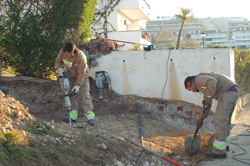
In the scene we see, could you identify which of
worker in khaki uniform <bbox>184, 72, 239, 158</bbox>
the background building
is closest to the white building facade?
worker in khaki uniform <bbox>184, 72, 239, 158</bbox>

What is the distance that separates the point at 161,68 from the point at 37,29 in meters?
3.90

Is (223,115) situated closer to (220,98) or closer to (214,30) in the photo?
(220,98)

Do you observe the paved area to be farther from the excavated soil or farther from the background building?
the background building

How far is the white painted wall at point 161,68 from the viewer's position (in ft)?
26.9

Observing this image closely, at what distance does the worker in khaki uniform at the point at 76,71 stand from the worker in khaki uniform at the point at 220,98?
2332 millimetres

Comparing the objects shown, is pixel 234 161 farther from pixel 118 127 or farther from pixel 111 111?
pixel 111 111

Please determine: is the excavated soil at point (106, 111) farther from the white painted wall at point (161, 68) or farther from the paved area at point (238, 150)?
the paved area at point (238, 150)

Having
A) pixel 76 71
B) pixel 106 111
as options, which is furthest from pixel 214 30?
pixel 76 71

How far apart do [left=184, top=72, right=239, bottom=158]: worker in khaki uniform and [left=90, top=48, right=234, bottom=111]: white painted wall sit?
261cm

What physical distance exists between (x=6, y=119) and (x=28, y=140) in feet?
1.72

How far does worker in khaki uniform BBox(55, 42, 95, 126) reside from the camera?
20.6ft

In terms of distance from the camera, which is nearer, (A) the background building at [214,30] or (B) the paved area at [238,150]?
(B) the paved area at [238,150]

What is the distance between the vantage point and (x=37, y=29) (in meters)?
8.58

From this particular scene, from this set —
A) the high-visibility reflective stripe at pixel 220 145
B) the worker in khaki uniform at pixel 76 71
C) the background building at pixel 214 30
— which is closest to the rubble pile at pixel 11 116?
the worker in khaki uniform at pixel 76 71
